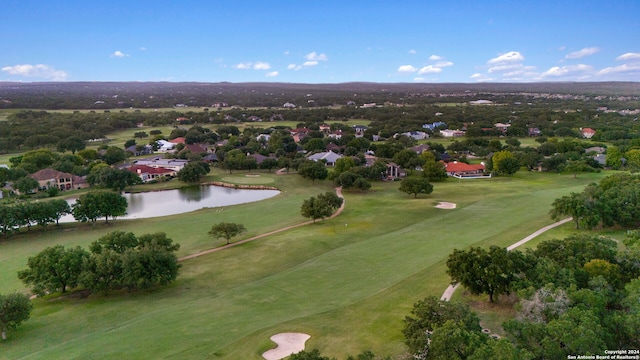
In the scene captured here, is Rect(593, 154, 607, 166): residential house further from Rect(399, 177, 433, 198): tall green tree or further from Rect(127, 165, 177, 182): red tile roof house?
Rect(127, 165, 177, 182): red tile roof house

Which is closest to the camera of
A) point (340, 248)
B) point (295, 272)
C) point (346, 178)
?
point (295, 272)

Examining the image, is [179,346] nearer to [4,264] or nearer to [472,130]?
[4,264]

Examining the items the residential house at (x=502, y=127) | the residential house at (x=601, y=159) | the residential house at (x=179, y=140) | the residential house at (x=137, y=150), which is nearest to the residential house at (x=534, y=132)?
the residential house at (x=502, y=127)

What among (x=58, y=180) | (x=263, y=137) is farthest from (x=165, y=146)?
(x=58, y=180)

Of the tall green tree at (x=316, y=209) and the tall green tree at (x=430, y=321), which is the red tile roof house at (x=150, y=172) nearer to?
the tall green tree at (x=316, y=209)

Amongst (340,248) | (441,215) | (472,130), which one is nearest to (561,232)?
(441,215)

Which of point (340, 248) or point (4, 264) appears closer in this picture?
point (4, 264)

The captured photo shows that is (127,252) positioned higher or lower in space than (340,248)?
higher

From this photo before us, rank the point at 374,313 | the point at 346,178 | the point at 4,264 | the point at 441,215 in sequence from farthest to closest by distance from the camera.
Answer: the point at 346,178, the point at 441,215, the point at 4,264, the point at 374,313
